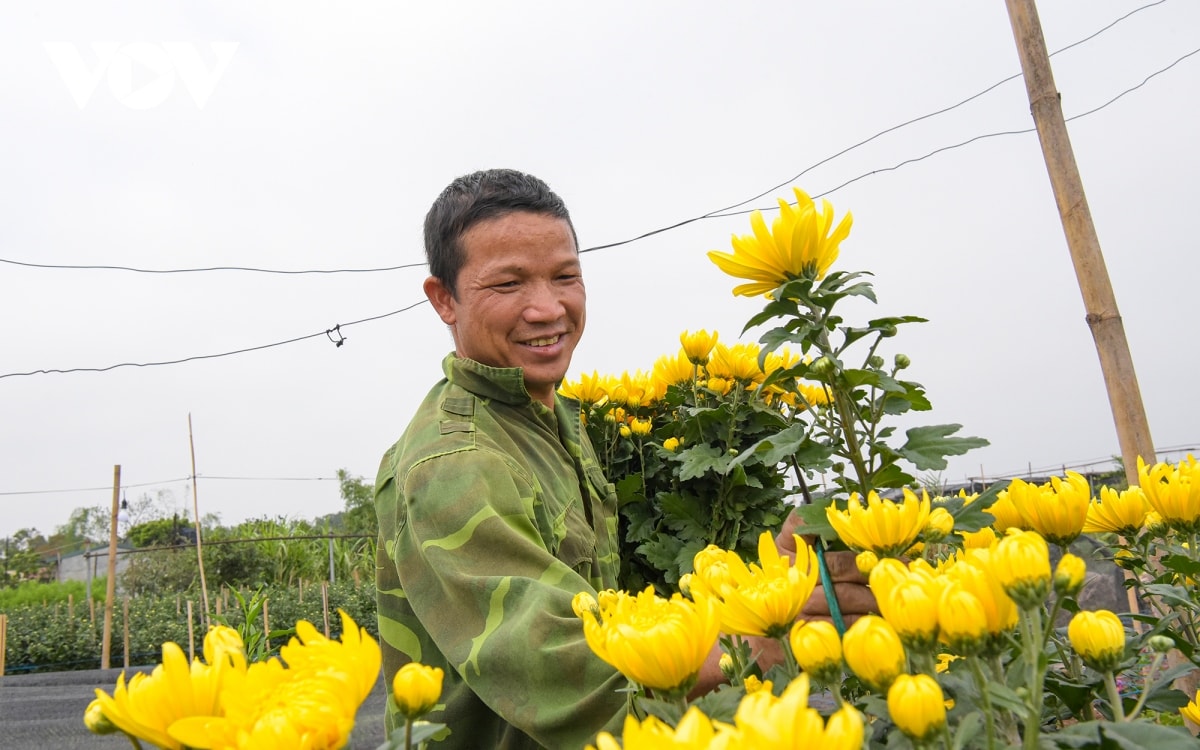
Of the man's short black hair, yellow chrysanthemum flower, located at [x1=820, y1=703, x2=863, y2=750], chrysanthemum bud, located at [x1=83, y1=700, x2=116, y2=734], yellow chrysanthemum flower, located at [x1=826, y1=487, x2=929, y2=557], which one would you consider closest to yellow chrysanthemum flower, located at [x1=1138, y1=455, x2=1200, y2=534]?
yellow chrysanthemum flower, located at [x1=826, y1=487, x2=929, y2=557]

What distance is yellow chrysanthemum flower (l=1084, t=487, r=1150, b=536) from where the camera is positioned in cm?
108

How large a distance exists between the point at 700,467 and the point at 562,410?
595 mm

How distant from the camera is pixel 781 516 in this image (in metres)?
2.02

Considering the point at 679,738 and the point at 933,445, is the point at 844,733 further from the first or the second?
the point at 933,445

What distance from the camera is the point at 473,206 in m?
1.85

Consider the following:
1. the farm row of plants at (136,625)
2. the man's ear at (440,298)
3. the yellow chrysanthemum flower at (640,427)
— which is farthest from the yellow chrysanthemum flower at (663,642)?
the farm row of plants at (136,625)

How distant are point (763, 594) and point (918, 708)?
0.20m

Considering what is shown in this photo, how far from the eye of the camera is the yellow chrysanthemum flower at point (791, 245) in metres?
1.03

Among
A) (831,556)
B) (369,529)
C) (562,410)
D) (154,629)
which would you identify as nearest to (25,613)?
(154,629)

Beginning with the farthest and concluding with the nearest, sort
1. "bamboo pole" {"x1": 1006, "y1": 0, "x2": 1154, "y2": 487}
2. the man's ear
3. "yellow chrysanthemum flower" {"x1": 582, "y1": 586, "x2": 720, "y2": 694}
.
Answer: "bamboo pole" {"x1": 1006, "y1": 0, "x2": 1154, "y2": 487} → the man's ear → "yellow chrysanthemum flower" {"x1": 582, "y1": 586, "x2": 720, "y2": 694}

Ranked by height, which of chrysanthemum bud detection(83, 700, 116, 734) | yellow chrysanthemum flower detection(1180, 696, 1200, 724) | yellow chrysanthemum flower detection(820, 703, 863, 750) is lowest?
yellow chrysanthemum flower detection(1180, 696, 1200, 724)

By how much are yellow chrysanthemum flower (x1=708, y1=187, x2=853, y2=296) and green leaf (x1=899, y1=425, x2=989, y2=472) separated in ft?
0.78

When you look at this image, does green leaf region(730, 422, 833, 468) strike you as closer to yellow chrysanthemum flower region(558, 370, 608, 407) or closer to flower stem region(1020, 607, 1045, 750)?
flower stem region(1020, 607, 1045, 750)

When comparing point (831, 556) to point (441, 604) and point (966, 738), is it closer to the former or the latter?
point (966, 738)
